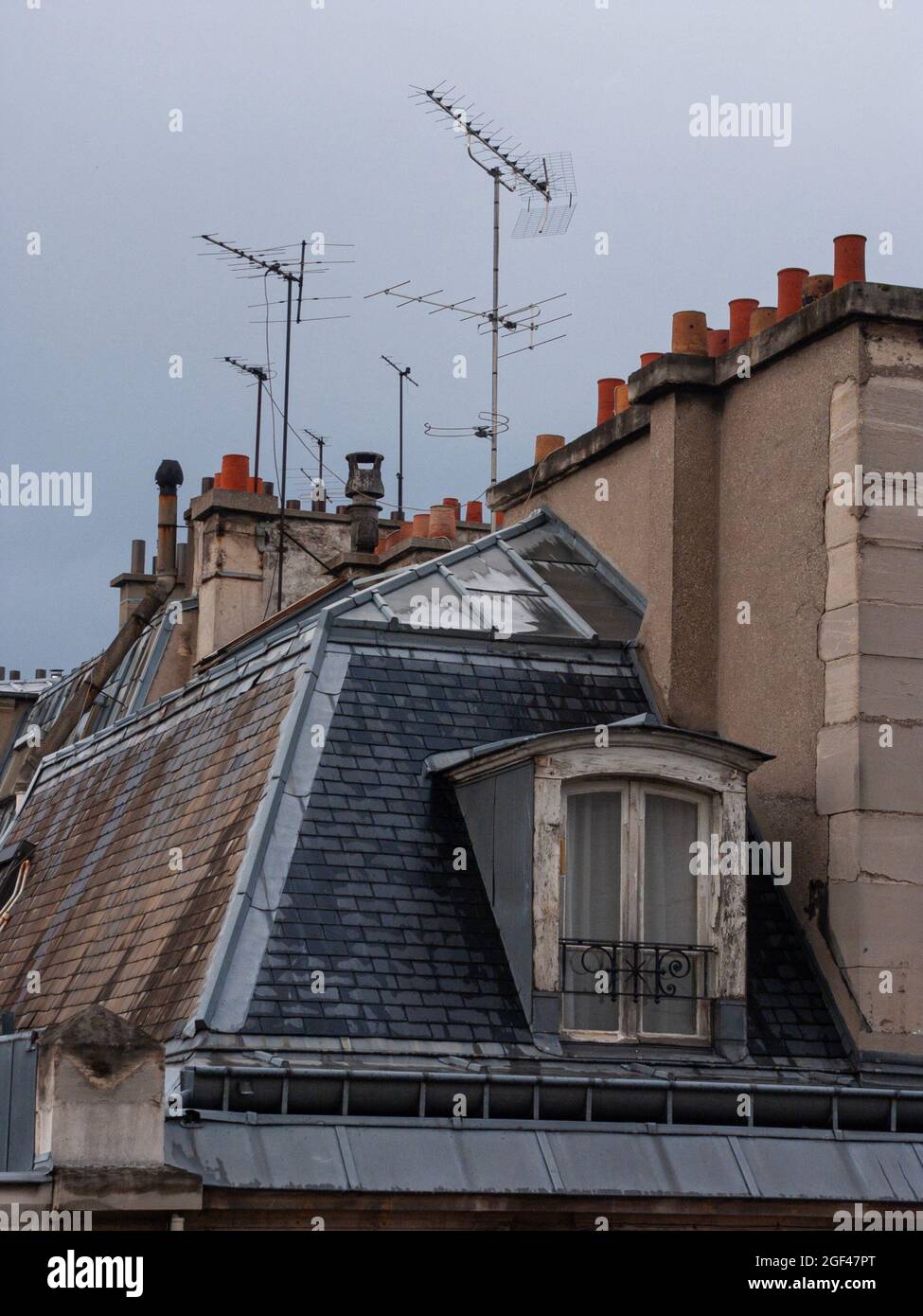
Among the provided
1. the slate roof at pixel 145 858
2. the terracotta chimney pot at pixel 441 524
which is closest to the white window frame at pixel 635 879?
the slate roof at pixel 145 858

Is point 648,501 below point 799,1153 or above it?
above

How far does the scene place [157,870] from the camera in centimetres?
1577

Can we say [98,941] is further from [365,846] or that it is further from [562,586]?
[562,586]

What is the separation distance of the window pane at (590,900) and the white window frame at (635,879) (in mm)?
42

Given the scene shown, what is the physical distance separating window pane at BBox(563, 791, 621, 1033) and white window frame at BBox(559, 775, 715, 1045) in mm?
42

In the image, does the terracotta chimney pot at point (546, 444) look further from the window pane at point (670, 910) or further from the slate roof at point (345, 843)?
the window pane at point (670, 910)

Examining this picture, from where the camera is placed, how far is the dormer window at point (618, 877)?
46.1 feet

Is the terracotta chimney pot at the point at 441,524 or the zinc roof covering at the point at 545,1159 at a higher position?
the terracotta chimney pot at the point at 441,524

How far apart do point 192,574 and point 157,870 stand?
15.5m

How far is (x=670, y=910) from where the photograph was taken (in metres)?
14.5

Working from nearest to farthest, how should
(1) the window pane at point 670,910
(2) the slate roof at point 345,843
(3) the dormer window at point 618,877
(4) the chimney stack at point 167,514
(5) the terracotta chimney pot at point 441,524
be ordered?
(2) the slate roof at point 345,843 < (3) the dormer window at point 618,877 < (1) the window pane at point 670,910 < (5) the terracotta chimney pot at point 441,524 < (4) the chimney stack at point 167,514

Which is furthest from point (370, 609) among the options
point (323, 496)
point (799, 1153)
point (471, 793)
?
point (323, 496)

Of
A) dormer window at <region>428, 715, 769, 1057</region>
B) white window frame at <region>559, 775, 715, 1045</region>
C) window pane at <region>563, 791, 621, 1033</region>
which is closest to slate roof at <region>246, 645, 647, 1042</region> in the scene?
dormer window at <region>428, 715, 769, 1057</region>

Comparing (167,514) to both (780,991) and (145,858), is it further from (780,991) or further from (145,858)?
(780,991)
